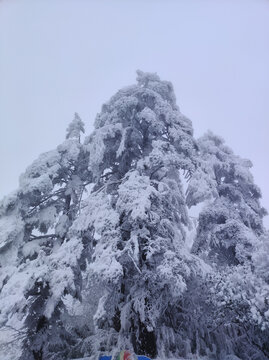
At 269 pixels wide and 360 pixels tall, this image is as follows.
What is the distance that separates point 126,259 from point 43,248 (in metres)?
3.72

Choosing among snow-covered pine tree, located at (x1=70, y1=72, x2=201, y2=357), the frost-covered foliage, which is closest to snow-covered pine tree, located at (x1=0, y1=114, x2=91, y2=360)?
the frost-covered foliage

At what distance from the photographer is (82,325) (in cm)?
988

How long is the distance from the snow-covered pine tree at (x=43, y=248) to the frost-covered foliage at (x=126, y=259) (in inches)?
1.5

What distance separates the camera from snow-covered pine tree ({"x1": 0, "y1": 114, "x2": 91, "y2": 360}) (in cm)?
763

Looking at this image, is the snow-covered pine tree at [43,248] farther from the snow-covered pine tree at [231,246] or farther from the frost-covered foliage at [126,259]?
the snow-covered pine tree at [231,246]

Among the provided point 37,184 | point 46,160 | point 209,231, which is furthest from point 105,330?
point 209,231

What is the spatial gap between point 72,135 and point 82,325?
8328 millimetres

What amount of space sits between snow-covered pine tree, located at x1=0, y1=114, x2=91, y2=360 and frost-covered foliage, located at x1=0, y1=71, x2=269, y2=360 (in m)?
0.04

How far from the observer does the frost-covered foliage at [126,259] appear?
24.9 ft

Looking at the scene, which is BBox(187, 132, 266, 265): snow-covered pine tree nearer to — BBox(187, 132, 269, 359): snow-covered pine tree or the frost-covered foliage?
BBox(187, 132, 269, 359): snow-covered pine tree

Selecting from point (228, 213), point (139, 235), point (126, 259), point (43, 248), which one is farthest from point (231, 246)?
point (43, 248)

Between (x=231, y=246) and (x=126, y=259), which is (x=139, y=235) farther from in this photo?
(x=231, y=246)

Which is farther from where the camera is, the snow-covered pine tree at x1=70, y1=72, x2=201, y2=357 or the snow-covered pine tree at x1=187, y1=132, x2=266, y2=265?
the snow-covered pine tree at x1=187, y1=132, x2=266, y2=265

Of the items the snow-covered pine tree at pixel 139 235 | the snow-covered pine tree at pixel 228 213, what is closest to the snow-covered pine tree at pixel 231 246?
the snow-covered pine tree at pixel 228 213
